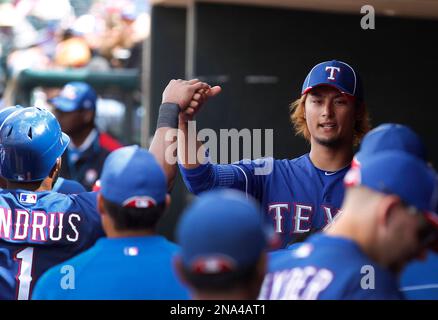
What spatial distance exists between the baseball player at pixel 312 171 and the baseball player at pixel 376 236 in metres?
1.40

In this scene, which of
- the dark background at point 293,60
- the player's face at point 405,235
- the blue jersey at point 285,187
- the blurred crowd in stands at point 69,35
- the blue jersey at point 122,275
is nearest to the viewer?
the player's face at point 405,235

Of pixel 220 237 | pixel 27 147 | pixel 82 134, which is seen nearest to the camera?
pixel 220 237

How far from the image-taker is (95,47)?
40.6 feet

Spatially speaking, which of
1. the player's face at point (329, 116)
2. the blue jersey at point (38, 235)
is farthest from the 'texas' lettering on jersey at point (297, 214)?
the blue jersey at point (38, 235)

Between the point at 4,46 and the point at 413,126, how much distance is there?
8.53 meters

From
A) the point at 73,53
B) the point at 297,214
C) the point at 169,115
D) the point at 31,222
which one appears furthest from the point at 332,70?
the point at 73,53

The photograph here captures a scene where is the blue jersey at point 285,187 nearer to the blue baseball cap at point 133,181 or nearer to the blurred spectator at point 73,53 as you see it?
the blue baseball cap at point 133,181

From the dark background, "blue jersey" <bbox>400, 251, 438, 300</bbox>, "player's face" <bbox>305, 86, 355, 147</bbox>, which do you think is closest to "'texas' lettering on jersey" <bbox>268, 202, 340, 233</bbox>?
"player's face" <bbox>305, 86, 355, 147</bbox>

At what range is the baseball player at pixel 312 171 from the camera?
3621 millimetres

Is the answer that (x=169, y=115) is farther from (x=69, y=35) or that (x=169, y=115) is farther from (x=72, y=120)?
(x=69, y=35)

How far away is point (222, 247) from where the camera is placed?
1975 millimetres

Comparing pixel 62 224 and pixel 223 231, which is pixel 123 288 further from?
pixel 62 224

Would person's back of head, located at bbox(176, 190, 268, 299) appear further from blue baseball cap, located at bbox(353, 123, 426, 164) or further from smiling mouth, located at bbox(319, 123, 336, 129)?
smiling mouth, located at bbox(319, 123, 336, 129)

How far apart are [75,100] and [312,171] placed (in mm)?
3872
